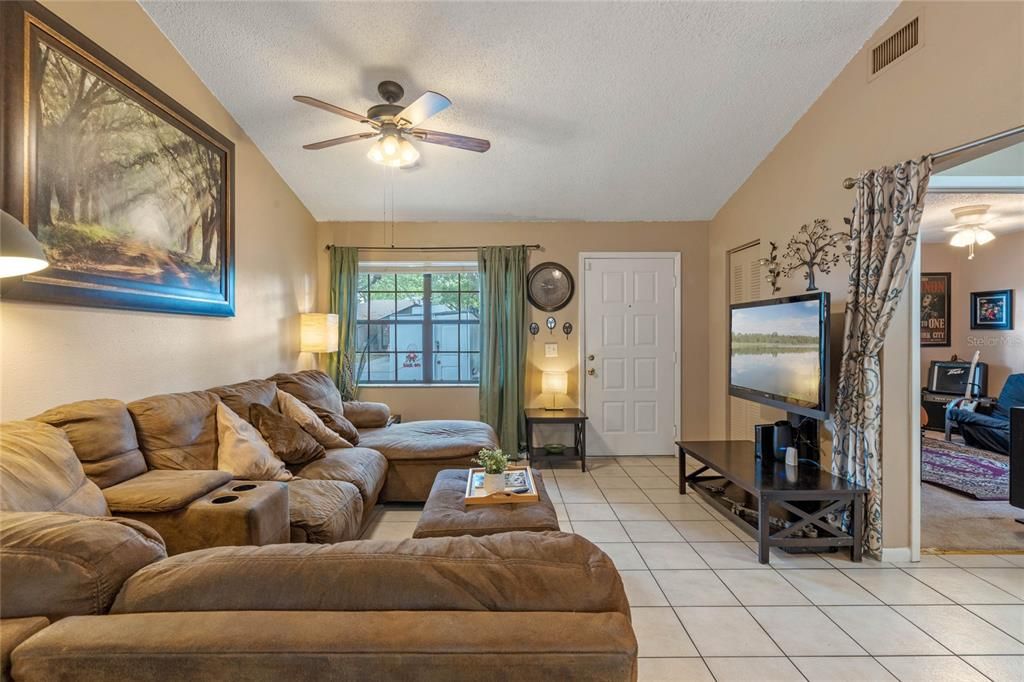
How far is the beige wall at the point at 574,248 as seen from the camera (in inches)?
201

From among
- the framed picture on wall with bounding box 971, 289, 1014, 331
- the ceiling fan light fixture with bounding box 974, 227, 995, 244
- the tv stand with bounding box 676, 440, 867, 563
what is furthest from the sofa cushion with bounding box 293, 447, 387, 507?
the framed picture on wall with bounding box 971, 289, 1014, 331

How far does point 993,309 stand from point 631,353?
4339 mm

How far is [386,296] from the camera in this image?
17.5ft

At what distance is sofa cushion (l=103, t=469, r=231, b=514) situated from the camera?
1891 mm

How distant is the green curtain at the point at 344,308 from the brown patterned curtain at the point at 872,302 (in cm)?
428

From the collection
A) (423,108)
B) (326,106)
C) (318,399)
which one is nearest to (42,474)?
(326,106)

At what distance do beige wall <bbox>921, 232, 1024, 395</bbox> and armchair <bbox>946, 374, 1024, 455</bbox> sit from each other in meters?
0.68

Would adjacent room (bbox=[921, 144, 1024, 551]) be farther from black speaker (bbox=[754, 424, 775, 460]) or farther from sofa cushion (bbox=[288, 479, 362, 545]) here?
sofa cushion (bbox=[288, 479, 362, 545])

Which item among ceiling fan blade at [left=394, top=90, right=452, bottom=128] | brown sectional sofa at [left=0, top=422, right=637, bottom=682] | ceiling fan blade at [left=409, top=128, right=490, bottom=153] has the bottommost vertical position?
brown sectional sofa at [left=0, top=422, right=637, bottom=682]

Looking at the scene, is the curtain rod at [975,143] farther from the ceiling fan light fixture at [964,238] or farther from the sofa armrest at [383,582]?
the ceiling fan light fixture at [964,238]

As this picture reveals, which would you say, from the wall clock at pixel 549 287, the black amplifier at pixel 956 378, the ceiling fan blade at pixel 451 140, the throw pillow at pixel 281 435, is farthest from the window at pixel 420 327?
the black amplifier at pixel 956 378

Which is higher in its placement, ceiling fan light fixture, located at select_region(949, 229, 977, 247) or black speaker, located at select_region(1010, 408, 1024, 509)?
ceiling fan light fixture, located at select_region(949, 229, 977, 247)

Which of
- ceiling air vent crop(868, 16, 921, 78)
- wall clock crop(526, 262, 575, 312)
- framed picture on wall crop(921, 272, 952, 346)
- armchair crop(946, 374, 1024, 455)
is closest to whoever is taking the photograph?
ceiling air vent crop(868, 16, 921, 78)

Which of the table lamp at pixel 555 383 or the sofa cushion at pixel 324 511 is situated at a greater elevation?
the table lamp at pixel 555 383
